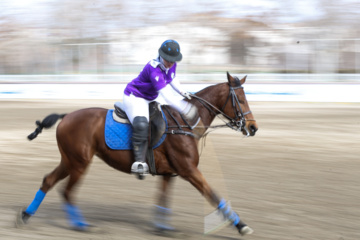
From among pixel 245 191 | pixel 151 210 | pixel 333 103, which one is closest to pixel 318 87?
pixel 333 103

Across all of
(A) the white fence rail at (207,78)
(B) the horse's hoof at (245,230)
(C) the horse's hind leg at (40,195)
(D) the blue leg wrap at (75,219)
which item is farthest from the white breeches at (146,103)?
(A) the white fence rail at (207,78)

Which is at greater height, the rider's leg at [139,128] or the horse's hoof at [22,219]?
the rider's leg at [139,128]

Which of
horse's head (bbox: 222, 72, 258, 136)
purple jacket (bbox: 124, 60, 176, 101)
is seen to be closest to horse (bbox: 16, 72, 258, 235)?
horse's head (bbox: 222, 72, 258, 136)

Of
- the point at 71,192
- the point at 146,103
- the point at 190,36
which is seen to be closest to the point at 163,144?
the point at 146,103

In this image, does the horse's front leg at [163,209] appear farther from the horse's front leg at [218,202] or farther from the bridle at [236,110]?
the bridle at [236,110]

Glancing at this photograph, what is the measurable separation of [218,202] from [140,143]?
1133mm

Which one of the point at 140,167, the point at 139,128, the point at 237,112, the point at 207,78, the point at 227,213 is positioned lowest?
the point at 207,78

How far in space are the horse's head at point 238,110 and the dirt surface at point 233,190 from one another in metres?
1.21

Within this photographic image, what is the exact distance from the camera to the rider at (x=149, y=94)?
5.64 m

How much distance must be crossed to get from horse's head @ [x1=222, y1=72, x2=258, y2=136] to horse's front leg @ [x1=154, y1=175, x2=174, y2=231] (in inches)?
44.8

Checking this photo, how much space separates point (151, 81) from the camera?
18.7 feet

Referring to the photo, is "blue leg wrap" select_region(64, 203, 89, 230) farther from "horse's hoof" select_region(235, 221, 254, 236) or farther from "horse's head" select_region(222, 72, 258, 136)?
"horse's head" select_region(222, 72, 258, 136)

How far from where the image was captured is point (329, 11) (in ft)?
115

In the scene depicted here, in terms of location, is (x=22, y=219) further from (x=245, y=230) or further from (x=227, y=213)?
(x=245, y=230)
